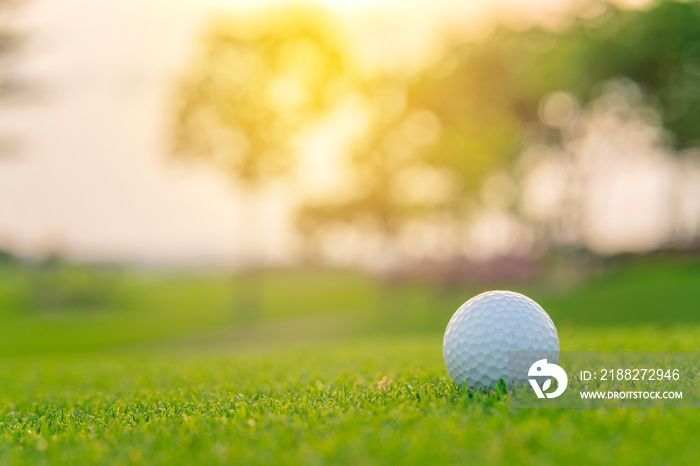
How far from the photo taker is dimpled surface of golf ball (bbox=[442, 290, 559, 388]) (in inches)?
165

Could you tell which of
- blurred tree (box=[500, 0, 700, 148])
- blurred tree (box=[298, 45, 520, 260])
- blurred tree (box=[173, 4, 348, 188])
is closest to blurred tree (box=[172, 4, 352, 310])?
blurred tree (box=[173, 4, 348, 188])

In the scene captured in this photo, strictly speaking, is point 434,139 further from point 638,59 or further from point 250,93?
point 638,59

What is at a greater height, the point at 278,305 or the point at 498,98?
the point at 498,98

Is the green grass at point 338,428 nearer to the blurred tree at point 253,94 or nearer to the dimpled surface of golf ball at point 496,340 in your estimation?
the dimpled surface of golf ball at point 496,340

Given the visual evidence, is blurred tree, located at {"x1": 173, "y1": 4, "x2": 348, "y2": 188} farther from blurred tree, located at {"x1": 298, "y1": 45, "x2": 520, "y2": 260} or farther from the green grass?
the green grass

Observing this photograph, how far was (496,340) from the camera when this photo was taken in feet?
14.0

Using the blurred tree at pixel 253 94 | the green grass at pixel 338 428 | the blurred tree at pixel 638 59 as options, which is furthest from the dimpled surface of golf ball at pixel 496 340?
the blurred tree at pixel 638 59

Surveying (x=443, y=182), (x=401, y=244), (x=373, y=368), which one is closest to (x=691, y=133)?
(x=443, y=182)

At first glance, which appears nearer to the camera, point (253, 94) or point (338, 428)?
point (338, 428)

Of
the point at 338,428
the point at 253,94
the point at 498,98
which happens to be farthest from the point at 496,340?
the point at 498,98

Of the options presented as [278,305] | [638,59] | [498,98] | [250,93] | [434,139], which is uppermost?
[638,59]

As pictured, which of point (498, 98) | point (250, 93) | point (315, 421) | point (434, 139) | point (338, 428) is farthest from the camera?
point (498, 98)

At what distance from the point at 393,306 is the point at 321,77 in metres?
12.1

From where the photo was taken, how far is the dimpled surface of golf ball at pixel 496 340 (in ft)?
13.8
